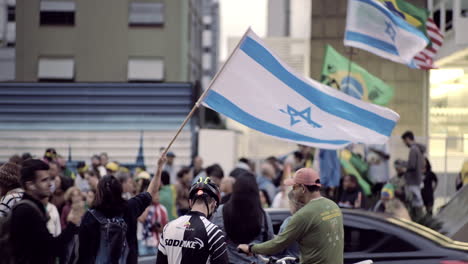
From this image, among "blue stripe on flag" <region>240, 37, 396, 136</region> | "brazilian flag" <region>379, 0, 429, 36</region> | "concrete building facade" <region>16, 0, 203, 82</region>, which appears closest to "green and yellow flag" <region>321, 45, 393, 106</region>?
"brazilian flag" <region>379, 0, 429, 36</region>

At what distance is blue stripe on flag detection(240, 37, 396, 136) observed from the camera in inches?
329

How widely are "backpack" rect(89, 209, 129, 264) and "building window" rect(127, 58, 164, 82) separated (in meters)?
28.2

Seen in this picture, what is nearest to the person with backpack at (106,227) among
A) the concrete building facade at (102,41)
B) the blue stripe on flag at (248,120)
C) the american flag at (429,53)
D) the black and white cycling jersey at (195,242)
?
the black and white cycling jersey at (195,242)

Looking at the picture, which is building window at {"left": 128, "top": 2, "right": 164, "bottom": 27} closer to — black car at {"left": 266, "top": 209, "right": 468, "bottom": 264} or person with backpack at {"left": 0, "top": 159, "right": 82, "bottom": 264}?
black car at {"left": 266, "top": 209, "right": 468, "bottom": 264}

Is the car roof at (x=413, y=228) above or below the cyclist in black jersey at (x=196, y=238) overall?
below

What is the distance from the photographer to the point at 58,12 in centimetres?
3331

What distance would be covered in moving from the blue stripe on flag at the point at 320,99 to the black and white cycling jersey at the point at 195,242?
3.32 metres

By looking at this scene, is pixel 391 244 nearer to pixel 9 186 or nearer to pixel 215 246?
pixel 215 246

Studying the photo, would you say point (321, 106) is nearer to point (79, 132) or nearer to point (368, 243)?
point (368, 243)

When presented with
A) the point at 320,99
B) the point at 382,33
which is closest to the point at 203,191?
the point at 320,99

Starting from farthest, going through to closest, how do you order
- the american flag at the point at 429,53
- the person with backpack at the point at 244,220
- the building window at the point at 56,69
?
the building window at the point at 56,69
the american flag at the point at 429,53
the person with backpack at the point at 244,220

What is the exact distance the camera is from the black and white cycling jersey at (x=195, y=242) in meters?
5.16

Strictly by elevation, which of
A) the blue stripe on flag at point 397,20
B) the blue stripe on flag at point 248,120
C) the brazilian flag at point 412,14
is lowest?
the blue stripe on flag at point 248,120

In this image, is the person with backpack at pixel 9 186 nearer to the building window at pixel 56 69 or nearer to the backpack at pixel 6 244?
the backpack at pixel 6 244
